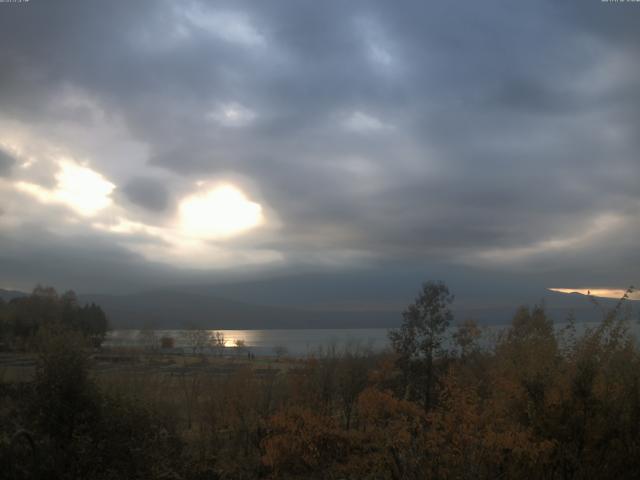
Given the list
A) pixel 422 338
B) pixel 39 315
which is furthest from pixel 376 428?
pixel 39 315

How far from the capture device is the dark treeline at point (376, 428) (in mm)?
11969

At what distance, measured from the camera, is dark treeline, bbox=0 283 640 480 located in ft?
39.3

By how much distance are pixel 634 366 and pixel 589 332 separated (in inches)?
49.4

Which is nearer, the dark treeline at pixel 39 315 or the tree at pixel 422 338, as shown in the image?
the tree at pixel 422 338

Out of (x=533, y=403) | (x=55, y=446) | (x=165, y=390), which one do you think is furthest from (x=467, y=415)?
(x=165, y=390)

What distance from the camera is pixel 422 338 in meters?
25.9

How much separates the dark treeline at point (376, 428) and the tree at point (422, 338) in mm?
5618

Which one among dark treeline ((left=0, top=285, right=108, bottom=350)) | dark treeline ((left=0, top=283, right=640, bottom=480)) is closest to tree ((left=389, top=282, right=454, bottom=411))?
dark treeline ((left=0, top=283, right=640, bottom=480))

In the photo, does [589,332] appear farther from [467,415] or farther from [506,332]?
[506,332]

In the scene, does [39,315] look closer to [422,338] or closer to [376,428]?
[422,338]

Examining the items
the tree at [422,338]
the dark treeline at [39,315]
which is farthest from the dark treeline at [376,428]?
the dark treeline at [39,315]

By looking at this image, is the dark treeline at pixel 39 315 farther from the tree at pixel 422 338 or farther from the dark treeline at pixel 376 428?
the dark treeline at pixel 376 428

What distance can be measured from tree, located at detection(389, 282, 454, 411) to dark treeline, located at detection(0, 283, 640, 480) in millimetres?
5618

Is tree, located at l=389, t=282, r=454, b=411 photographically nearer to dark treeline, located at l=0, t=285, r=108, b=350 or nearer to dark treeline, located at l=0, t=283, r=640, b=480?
dark treeline, located at l=0, t=283, r=640, b=480
